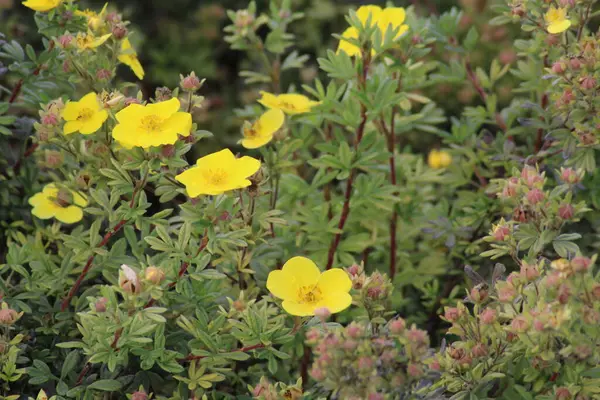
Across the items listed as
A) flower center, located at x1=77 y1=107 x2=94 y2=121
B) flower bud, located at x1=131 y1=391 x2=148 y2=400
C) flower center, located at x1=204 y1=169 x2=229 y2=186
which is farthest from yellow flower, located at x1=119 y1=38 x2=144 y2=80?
flower bud, located at x1=131 y1=391 x2=148 y2=400

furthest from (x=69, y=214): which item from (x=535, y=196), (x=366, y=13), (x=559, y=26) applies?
(x=559, y=26)

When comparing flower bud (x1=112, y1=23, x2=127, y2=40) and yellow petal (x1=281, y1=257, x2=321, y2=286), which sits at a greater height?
flower bud (x1=112, y1=23, x2=127, y2=40)

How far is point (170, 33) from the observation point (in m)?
Result: 3.90

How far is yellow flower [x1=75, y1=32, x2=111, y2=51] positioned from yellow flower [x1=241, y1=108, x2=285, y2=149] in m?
0.38

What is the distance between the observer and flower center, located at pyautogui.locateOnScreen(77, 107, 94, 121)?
68.5 inches

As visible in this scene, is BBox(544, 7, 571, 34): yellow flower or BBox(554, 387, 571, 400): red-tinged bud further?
BBox(544, 7, 571, 34): yellow flower

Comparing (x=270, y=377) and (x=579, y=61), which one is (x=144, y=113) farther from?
(x=579, y=61)

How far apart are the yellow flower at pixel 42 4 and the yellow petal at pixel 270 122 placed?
527 mm

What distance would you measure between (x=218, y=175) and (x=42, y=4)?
63 centimetres

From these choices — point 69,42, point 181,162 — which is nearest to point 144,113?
point 181,162

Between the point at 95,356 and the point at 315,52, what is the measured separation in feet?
8.36

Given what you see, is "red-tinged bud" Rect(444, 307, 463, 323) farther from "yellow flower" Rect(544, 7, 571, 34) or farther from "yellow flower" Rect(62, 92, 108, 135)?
"yellow flower" Rect(62, 92, 108, 135)

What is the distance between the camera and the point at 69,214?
1.88 meters

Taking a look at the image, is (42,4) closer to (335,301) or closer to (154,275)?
(154,275)
